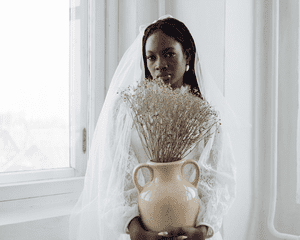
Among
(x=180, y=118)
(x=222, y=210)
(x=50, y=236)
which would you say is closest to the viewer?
(x=180, y=118)

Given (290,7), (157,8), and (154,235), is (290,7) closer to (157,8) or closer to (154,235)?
(157,8)

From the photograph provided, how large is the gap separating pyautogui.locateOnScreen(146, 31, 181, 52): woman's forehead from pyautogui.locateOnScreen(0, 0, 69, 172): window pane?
0.59 meters

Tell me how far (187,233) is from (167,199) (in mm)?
102

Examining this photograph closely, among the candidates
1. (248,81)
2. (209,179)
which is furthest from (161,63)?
(248,81)

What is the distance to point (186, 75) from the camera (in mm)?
974

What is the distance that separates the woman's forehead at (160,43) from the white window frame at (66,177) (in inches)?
20.7

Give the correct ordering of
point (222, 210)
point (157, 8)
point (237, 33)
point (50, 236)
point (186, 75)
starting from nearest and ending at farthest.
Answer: point (222, 210), point (186, 75), point (50, 236), point (237, 33), point (157, 8)

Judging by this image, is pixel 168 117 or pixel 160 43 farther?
pixel 160 43

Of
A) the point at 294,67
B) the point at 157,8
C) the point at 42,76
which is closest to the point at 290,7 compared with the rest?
the point at 294,67

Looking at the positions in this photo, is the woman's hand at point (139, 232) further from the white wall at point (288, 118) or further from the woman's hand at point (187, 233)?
the white wall at point (288, 118)

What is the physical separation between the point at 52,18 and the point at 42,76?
0.27 metres

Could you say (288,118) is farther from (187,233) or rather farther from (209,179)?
(187,233)

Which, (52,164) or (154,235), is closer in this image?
(154,235)

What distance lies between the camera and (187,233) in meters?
0.68
